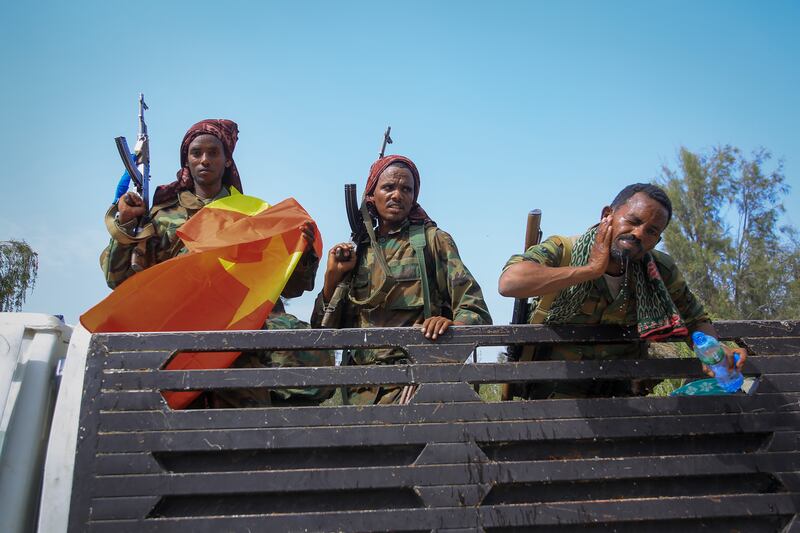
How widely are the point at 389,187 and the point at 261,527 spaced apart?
2.43m

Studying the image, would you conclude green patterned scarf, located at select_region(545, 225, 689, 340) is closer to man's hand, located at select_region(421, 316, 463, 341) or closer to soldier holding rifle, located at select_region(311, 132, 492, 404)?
soldier holding rifle, located at select_region(311, 132, 492, 404)

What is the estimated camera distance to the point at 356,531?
88.4 inches

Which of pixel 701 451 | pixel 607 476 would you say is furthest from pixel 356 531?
pixel 701 451

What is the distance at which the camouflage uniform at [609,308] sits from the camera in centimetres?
302

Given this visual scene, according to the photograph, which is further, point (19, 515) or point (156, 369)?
point (156, 369)

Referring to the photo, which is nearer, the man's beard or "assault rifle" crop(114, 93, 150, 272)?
the man's beard

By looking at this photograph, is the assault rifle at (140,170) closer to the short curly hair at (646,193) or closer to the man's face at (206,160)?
the man's face at (206,160)

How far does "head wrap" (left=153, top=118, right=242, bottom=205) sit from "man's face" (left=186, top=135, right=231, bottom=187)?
4 centimetres

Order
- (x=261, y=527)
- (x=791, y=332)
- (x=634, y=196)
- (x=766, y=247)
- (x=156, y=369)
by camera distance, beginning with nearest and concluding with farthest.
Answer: (x=261, y=527) < (x=156, y=369) < (x=791, y=332) < (x=634, y=196) < (x=766, y=247)

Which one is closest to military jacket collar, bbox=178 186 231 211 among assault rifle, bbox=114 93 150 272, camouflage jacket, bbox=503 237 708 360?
assault rifle, bbox=114 93 150 272

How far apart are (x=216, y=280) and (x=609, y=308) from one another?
1879 millimetres

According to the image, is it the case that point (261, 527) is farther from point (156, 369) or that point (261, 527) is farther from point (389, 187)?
point (389, 187)

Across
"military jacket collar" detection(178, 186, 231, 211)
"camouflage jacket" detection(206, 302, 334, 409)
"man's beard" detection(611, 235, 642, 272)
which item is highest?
"military jacket collar" detection(178, 186, 231, 211)

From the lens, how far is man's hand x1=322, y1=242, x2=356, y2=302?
388 centimetres
